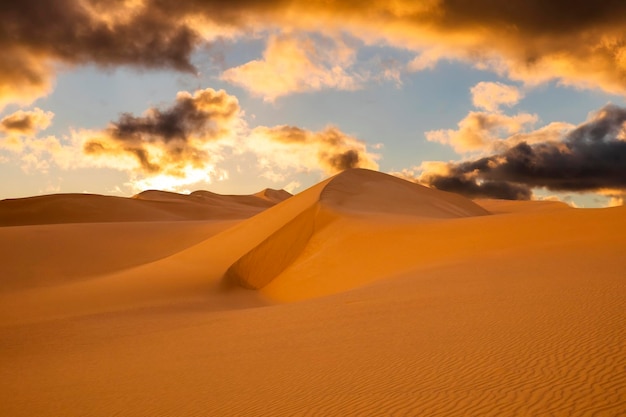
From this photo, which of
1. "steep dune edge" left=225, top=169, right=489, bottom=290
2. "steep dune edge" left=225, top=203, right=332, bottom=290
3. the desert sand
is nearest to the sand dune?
"steep dune edge" left=225, top=169, right=489, bottom=290

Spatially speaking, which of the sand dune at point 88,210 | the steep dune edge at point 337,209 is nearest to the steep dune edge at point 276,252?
the steep dune edge at point 337,209

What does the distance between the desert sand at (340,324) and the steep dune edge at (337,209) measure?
140 mm

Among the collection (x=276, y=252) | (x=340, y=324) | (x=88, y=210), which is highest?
(x=88, y=210)

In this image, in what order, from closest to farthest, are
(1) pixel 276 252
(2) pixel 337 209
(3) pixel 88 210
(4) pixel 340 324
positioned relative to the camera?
(4) pixel 340 324
(1) pixel 276 252
(2) pixel 337 209
(3) pixel 88 210

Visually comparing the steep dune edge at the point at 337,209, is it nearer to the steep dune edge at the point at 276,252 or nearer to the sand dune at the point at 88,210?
the steep dune edge at the point at 276,252

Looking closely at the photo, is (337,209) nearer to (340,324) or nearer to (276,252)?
(276,252)

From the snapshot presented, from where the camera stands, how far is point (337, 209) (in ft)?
86.4

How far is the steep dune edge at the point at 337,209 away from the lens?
872 inches

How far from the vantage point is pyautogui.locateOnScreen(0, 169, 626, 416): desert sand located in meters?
5.45

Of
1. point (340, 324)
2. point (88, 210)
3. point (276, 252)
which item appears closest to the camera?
point (340, 324)

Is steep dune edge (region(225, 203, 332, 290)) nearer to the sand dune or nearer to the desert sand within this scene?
the desert sand

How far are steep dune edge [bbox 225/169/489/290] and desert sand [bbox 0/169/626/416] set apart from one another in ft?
0.46

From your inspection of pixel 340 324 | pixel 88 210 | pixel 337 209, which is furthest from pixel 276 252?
pixel 88 210

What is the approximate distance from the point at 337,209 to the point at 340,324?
17.4 m
